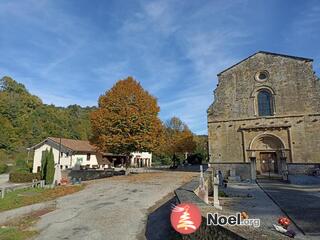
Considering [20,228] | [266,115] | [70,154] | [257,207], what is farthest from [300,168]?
[70,154]

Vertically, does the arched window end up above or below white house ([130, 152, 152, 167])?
above

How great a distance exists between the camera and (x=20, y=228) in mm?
9883

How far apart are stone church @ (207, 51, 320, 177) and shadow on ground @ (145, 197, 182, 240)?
18250 mm

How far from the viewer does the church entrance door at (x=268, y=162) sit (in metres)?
27.5

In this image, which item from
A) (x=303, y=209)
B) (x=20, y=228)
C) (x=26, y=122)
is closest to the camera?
(x=20, y=228)

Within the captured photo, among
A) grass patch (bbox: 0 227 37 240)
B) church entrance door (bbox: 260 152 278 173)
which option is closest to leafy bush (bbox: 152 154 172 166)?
church entrance door (bbox: 260 152 278 173)

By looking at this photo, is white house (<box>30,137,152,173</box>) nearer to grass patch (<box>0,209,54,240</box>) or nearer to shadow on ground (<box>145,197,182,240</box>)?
grass patch (<box>0,209,54,240</box>)

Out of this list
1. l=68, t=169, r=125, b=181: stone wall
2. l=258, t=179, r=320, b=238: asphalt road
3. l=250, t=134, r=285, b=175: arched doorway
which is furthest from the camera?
l=68, t=169, r=125, b=181: stone wall

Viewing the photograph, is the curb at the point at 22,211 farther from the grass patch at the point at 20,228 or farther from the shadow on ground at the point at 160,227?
the shadow on ground at the point at 160,227

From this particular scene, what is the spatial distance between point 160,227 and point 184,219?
16.3ft

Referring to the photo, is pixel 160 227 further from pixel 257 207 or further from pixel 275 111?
pixel 275 111

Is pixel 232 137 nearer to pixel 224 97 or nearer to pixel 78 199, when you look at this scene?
pixel 224 97

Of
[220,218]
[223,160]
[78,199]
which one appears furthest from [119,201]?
[223,160]

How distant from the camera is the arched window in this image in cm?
2775
